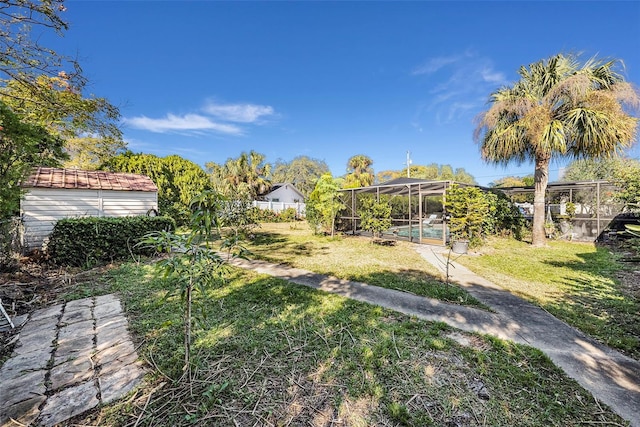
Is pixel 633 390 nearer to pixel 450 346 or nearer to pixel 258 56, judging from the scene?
pixel 450 346

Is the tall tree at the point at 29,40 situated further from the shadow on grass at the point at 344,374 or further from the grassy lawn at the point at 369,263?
the grassy lawn at the point at 369,263

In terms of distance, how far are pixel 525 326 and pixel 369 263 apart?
3.60 metres

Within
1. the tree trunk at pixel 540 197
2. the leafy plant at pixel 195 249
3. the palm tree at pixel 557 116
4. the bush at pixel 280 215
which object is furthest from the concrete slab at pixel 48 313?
the bush at pixel 280 215

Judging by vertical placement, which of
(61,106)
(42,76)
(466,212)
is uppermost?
(42,76)

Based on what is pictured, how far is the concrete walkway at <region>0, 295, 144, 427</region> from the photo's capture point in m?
1.81

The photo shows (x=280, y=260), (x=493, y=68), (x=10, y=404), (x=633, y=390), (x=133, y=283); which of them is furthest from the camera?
(x=493, y=68)

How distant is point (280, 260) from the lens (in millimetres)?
6801

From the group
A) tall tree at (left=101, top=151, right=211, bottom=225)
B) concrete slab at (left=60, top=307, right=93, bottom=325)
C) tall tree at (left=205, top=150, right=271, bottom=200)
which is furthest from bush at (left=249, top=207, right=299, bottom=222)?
concrete slab at (left=60, top=307, right=93, bottom=325)

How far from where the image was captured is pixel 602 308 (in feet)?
12.0

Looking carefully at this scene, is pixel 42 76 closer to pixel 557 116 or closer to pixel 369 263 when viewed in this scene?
pixel 369 263

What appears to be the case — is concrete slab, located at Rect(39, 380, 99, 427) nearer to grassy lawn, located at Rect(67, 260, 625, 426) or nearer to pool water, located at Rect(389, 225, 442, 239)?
grassy lawn, located at Rect(67, 260, 625, 426)

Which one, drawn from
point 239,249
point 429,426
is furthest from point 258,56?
point 429,426

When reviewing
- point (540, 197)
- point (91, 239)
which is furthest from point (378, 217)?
point (91, 239)

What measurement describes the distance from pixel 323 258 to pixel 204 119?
14.5 m
